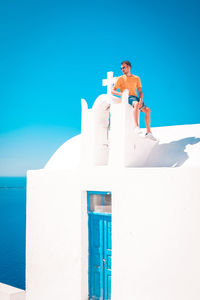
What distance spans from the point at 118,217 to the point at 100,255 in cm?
127

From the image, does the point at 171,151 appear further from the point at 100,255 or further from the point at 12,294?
the point at 12,294

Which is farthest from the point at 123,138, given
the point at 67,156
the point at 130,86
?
the point at 67,156

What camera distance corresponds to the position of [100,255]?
6.71m

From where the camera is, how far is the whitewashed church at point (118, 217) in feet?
17.3

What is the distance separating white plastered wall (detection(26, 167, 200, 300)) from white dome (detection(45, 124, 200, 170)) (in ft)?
2.64

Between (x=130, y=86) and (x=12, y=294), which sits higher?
(x=130, y=86)

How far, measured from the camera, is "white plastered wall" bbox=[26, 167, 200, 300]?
17.0 ft

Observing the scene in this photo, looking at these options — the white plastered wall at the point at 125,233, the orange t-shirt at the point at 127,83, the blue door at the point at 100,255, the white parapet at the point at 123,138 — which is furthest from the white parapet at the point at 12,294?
the orange t-shirt at the point at 127,83

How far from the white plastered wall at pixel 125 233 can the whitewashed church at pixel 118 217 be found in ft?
0.06

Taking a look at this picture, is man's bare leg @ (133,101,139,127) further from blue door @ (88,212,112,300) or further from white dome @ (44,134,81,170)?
white dome @ (44,134,81,170)

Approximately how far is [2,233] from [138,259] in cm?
5916

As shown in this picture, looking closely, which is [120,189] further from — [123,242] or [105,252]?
[105,252]

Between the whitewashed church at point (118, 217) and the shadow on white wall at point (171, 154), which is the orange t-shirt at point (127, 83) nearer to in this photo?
the whitewashed church at point (118, 217)

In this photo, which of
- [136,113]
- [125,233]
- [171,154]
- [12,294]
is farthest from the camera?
[12,294]
